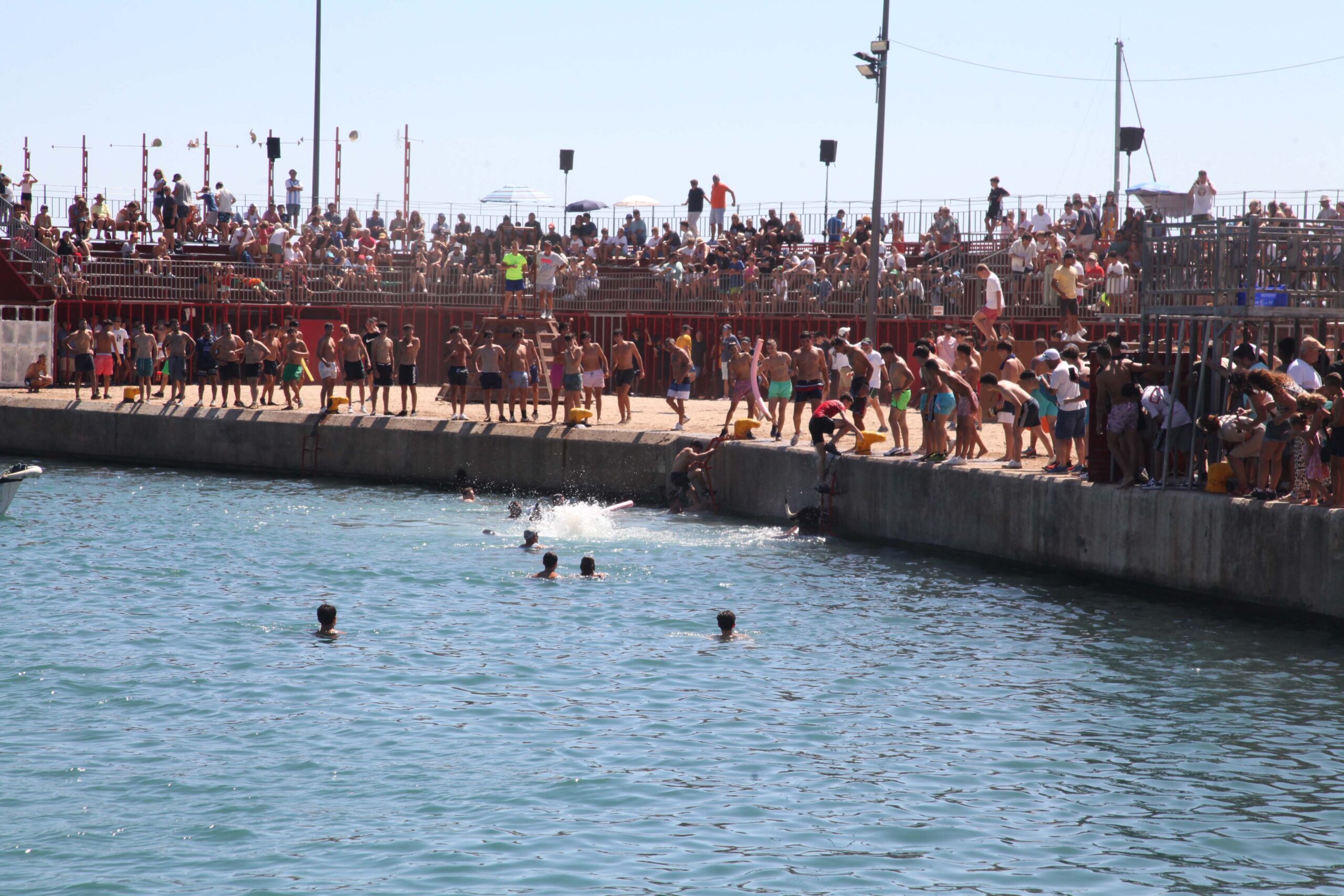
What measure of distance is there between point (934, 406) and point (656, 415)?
28.6ft

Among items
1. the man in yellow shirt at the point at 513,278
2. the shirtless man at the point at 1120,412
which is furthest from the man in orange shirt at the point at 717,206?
the shirtless man at the point at 1120,412

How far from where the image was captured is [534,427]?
25.4 meters

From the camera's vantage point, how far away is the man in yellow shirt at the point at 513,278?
105ft

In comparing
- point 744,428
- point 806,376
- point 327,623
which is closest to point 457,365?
point 744,428

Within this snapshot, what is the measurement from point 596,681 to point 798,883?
475 cm

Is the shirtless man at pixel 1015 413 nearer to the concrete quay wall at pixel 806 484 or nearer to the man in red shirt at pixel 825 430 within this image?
the concrete quay wall at pixel 806 484

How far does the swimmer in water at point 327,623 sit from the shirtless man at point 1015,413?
870 centimetres

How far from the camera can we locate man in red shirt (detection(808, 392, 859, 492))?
2089 cm

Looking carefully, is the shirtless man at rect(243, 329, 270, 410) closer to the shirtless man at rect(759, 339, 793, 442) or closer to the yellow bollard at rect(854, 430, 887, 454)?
the shirtless man at rect(759, 339, 793, 442)

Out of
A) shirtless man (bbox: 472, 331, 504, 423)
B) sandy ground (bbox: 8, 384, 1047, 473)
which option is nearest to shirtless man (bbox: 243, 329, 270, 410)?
sandy ground (bbox: 8, 384, 1047, 473)

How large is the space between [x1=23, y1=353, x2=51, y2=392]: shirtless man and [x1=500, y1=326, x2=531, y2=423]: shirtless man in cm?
1165

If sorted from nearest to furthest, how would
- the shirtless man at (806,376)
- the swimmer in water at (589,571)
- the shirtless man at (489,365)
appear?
the swimmer in water at (589,571), the shirtless man at (806,376), the shirtless man at (489,365)

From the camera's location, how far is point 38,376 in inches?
1240

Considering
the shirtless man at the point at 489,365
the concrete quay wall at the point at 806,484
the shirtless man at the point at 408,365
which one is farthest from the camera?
the shirtless man at the point at 408,365
